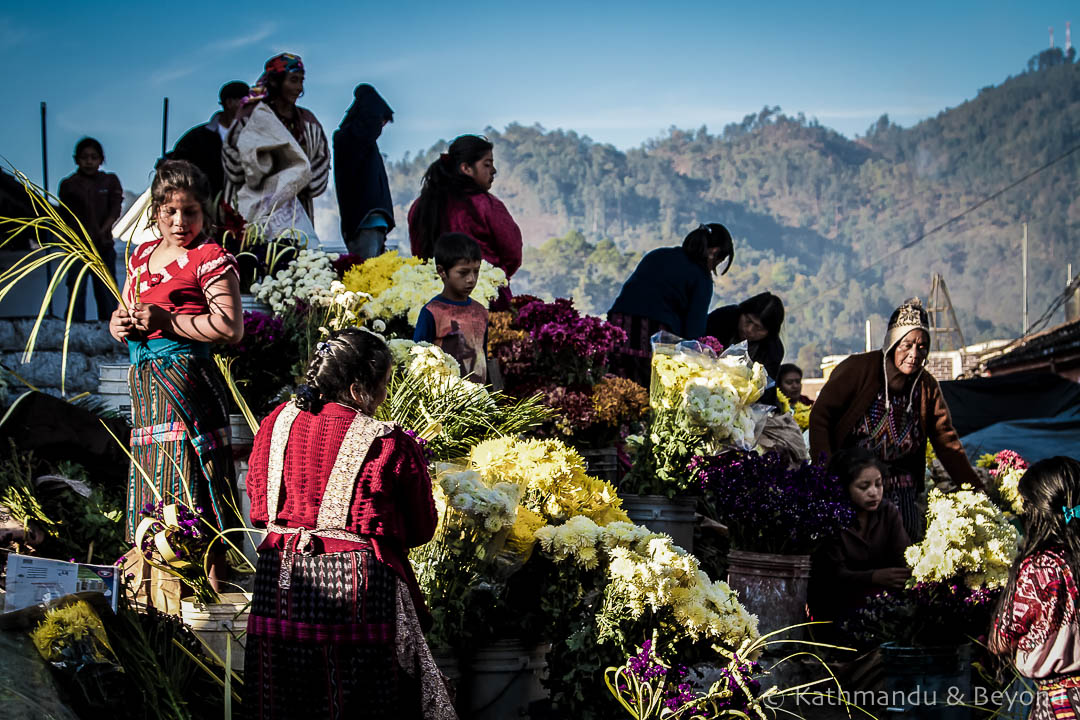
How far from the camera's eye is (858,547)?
18.1 ft

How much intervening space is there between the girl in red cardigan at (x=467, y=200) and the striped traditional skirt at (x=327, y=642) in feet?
13.9

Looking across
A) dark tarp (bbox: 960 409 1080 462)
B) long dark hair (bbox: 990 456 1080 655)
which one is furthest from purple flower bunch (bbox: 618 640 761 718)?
dark tarp (bbox: 960 409 1080 462)

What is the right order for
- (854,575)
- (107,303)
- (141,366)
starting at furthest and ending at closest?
1. (107,303)
2. (854,575)
3. (141,366)

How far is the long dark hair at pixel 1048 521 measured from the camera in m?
3.53

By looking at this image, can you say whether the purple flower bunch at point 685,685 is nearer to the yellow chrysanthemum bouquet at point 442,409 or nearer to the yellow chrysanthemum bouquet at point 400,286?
the yellow chrysanthemum bouquet at point 442,409

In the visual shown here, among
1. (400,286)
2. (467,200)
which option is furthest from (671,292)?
(400,286)

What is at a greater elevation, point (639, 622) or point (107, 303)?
point (107, 303)

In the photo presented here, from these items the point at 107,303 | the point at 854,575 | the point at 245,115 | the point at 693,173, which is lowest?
the point at 854,575

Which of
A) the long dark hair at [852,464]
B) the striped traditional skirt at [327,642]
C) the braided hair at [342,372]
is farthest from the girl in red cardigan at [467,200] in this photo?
the striped traditional skirt at [327,642]

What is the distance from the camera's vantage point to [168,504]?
4098 mm

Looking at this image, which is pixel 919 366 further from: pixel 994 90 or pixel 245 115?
pixel 994 90

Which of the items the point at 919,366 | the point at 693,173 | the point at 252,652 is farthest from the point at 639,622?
the point at 693,173

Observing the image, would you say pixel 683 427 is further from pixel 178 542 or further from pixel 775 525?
pixel 178 542

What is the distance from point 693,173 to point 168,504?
19247 cm
